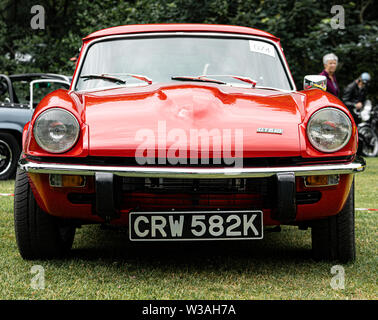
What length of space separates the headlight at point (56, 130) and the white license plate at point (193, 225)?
497mm

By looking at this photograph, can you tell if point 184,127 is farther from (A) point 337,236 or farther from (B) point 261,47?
(B) point 261,47

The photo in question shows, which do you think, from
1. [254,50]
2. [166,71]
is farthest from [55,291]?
[254,50]

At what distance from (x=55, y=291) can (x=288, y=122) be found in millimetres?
1452

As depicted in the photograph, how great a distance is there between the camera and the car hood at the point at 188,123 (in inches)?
113

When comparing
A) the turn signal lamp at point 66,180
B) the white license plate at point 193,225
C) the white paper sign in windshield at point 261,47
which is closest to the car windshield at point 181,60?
the white paper sign in windshield at point 261,47

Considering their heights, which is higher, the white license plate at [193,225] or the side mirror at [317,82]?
the side mirror at [317,82]

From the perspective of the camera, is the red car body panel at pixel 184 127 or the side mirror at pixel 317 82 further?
the side mirror at pixel 317 82

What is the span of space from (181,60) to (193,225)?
1.45 meters

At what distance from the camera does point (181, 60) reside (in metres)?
3.97

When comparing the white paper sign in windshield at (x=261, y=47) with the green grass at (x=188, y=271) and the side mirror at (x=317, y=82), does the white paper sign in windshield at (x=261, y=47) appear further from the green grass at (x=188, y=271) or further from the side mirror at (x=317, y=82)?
the green grass at (x=188, y=271)

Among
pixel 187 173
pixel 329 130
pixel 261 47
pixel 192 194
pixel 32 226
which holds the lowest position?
pixel 32 226

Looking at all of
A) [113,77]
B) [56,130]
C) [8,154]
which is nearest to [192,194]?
[56,130]

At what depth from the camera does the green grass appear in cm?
280

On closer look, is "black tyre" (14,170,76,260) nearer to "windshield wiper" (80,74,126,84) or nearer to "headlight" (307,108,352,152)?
"windshield wiper" (80,74,126,84)
